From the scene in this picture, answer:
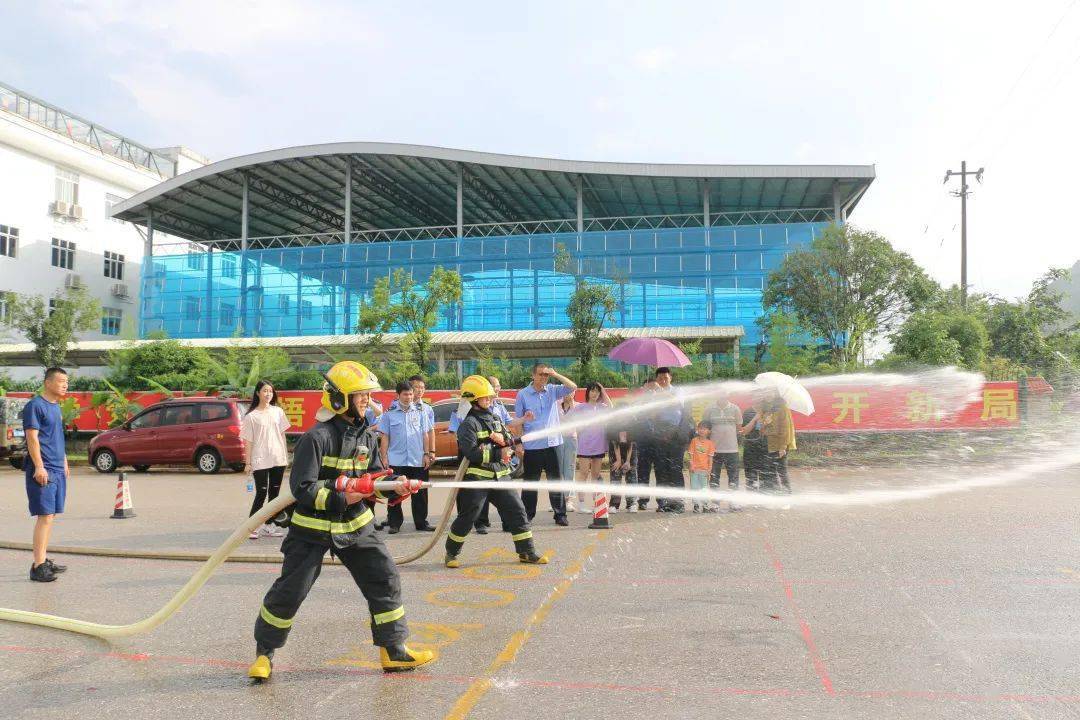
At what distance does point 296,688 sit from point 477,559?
11.6ft

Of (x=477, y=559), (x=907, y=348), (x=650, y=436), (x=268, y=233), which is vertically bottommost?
(x=477, y=559)

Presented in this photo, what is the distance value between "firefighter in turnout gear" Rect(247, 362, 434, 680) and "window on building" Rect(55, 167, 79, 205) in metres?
50.8

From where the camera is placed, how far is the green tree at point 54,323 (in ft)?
107

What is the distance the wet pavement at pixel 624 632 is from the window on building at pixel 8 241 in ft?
136

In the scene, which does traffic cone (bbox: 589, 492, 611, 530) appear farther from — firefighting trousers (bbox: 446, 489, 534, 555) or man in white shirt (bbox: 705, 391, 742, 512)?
man in white shirt (bbox: 705, 391, 742, 512)

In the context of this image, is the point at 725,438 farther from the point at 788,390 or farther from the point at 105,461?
the point at 105,461

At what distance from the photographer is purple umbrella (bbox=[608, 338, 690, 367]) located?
1122 cm

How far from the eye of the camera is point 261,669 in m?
4.21

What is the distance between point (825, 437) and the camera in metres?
17.0

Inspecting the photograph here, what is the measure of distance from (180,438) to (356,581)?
15.3 meters

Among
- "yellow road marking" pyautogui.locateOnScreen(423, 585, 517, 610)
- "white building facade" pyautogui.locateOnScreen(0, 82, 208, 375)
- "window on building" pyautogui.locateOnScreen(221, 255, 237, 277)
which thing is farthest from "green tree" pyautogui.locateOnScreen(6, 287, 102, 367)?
"yellow road marking" pyautogui.locateOnScreen(423, 585, 517, 610)

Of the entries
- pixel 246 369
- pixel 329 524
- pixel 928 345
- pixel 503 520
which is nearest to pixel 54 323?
pixel 246 369

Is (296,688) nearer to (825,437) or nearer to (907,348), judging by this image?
(825,437)

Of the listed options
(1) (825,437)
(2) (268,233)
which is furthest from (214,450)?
(2) (268,233)
